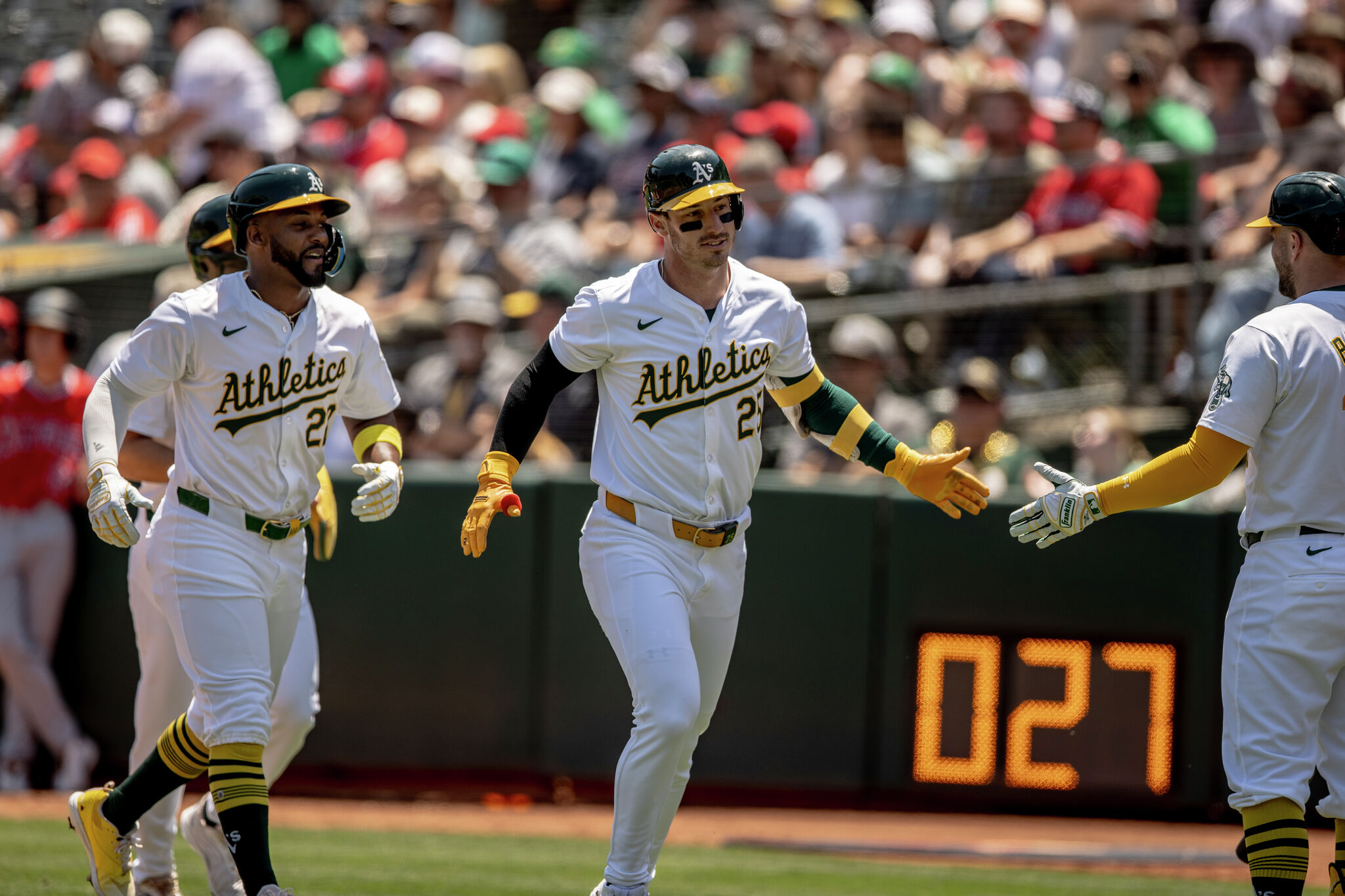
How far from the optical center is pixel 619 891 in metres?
4.61

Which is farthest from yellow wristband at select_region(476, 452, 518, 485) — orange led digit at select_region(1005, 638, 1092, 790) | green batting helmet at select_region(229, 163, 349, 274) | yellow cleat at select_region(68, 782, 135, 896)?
orange led digit at select_region(1005, 638, 1092, 790)

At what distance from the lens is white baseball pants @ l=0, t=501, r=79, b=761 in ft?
27.0

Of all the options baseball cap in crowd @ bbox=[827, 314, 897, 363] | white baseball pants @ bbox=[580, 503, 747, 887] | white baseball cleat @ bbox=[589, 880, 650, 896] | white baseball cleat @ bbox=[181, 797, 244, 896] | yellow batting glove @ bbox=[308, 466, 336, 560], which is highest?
baseball cap in crowd @ bbox=[827, 314, 897, 363]

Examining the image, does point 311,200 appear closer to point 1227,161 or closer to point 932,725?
point 932,725

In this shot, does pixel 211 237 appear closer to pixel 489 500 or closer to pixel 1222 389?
pixel 489 500

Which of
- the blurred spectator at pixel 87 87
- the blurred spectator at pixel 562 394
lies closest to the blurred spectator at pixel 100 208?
the blurred spectator at pixel 87 87

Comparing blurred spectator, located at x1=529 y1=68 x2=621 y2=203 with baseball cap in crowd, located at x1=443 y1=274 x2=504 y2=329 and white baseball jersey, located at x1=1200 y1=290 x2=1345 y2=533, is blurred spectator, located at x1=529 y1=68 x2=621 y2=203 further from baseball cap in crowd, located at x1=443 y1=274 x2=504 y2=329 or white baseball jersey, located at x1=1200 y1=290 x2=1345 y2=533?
white baseball jersey, located at x1=1200 y1=290 x2=1345 y2=533

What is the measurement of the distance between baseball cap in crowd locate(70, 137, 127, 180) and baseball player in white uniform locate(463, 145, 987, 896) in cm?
636

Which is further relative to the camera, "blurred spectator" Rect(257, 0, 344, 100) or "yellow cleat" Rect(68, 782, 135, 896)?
"blurred spectator" Rect(257, 0, 344, 100)

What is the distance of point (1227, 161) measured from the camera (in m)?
8.55

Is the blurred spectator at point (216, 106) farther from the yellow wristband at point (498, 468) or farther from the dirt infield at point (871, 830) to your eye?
the yellow wristband at point (498, 468)

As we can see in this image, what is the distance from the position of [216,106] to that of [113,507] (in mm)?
7448

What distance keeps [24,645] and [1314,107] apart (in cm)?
734

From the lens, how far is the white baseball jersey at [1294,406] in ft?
14.2
